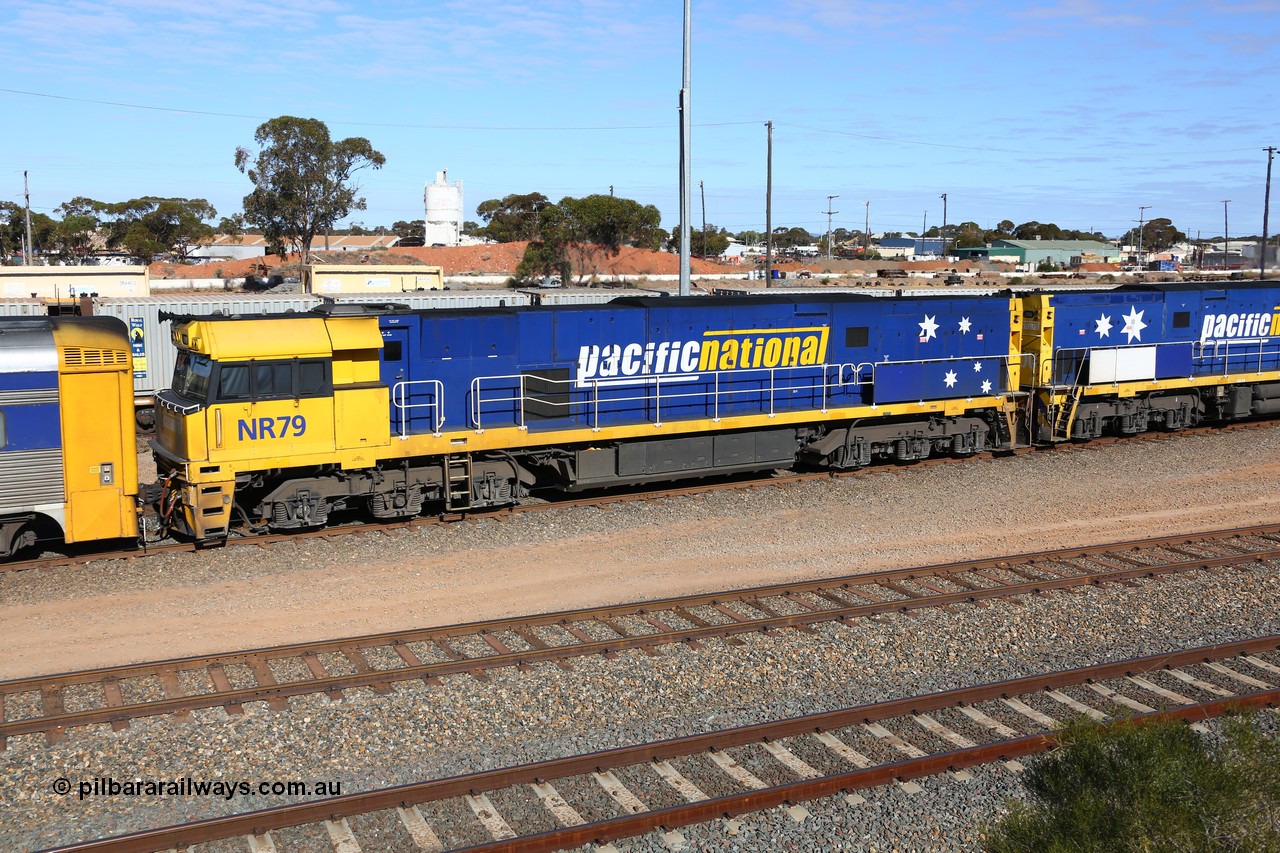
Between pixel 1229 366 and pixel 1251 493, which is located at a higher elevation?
pixel 1229 366

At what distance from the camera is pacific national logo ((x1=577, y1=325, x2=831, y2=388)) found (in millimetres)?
17734

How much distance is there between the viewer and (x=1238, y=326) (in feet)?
82.2

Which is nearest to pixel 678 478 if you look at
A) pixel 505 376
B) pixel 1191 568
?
pixel 505 376

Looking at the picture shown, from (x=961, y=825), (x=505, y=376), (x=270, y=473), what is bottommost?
(x=961, y=825)

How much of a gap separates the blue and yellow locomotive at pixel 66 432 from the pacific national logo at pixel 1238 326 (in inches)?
905

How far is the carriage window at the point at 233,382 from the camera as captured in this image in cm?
1410

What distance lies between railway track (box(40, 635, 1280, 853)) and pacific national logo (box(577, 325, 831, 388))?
9.69m

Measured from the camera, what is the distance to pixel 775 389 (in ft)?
63.0

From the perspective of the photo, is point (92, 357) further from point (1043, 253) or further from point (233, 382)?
point (1043, 253)

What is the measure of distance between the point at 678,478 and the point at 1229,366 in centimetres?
1539

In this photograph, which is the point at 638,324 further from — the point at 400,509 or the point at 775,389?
the point at 400,509

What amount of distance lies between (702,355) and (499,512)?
4709mm

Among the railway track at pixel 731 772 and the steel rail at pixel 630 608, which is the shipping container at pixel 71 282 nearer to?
the steel rail at pixel 630 608

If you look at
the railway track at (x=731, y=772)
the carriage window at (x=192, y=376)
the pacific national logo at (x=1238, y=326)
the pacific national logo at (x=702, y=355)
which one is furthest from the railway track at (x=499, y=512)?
the railway track at (x=731, y=772)
